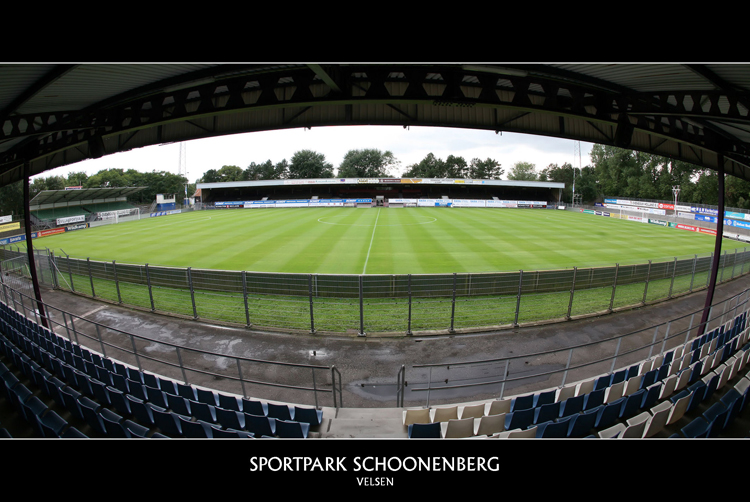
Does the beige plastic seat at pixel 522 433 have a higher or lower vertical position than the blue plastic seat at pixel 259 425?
higher

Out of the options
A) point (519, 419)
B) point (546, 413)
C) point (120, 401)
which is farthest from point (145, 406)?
point (546, 413)

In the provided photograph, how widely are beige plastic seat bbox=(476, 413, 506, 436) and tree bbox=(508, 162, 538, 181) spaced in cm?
11537

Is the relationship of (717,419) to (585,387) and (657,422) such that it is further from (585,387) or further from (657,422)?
(585,387)

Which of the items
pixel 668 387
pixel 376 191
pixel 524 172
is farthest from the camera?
pixel 524 172

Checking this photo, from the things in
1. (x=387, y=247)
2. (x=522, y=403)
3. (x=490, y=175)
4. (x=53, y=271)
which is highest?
(x=490, y=175)

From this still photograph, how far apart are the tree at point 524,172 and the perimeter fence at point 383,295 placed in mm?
102902

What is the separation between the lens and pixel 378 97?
19.9 feet

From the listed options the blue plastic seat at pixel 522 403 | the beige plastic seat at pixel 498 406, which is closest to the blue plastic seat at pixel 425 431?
the beige plastic seat at pixel 498 406

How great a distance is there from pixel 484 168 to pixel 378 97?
100 metres

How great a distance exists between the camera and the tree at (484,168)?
97.2m

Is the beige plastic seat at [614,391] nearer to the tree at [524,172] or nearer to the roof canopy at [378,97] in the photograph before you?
the roof canopy at [378,97]
